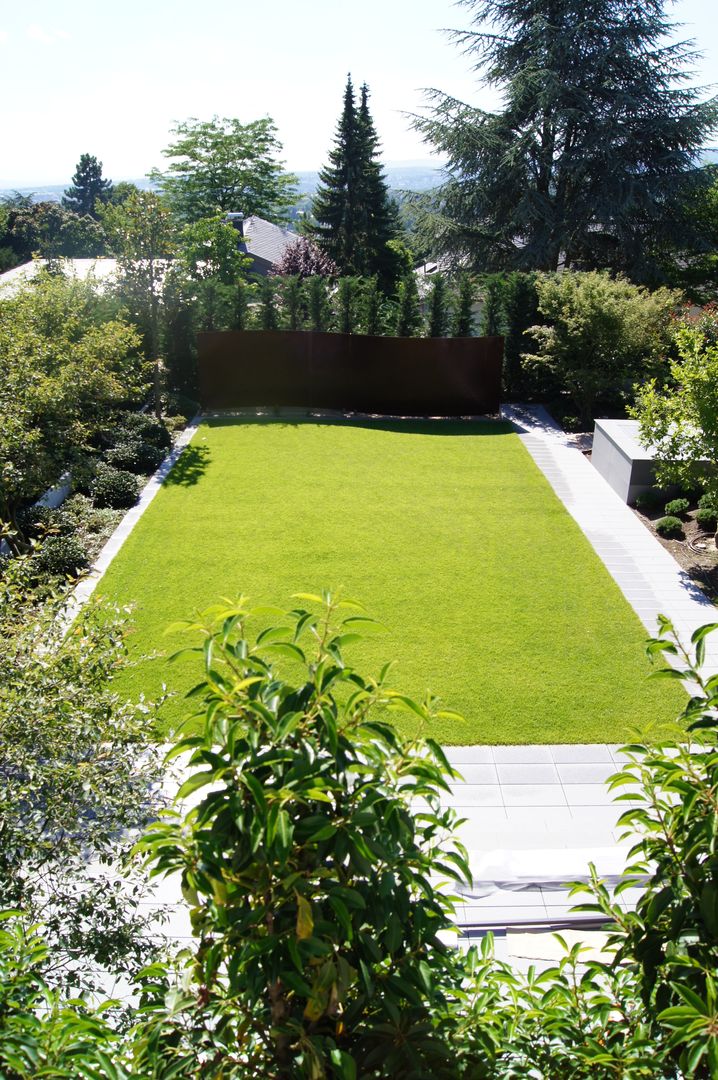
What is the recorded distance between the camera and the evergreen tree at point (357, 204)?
38.2m

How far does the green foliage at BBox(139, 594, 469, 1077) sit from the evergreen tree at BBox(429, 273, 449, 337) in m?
16.7

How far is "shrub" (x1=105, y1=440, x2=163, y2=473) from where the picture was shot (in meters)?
13.6

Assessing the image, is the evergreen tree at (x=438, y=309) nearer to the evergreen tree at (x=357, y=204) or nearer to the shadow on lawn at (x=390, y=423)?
the shadow on lawn at (x=390, y=423)

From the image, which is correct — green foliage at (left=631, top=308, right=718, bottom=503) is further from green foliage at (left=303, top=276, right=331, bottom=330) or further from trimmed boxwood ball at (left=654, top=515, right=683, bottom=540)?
green foliage at (left=303, top=276, right=331, bottom=330)

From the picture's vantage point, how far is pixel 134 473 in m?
13.5

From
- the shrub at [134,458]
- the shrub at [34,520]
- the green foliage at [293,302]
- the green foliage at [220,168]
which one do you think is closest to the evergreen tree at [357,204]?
the green foliage at [220,168]

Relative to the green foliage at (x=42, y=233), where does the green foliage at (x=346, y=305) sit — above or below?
below

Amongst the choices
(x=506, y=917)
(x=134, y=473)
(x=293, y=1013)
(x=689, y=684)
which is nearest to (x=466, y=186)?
(x=134, y=473)

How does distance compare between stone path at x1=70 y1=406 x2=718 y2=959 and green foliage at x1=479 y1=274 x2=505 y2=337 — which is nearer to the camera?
stone path at x1=70 y1=406 x2=718 y2=959

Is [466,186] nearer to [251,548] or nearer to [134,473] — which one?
[134,473]

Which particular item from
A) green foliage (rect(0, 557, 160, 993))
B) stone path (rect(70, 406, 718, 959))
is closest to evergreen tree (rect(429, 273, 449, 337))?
stone path (rect(70, 406, 718, 959))

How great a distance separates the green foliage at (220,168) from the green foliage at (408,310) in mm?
23719

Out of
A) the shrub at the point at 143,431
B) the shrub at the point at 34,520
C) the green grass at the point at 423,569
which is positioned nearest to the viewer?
the green grass at the point at 423,569

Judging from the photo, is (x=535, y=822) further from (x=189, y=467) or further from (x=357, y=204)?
(x=357, y=204)
